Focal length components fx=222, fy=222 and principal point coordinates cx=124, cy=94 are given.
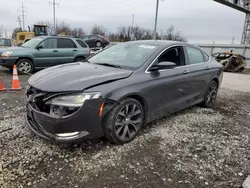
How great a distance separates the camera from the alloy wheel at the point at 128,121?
319 cm

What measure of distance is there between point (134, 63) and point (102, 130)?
1274 millimetres

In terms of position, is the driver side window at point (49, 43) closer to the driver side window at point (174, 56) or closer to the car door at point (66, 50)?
the car door at point (66, 50)

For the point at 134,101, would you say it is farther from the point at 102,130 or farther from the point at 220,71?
the point at 220,71

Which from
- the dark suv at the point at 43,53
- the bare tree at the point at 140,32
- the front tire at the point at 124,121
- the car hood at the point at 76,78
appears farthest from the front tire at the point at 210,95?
the bare tree at the point at 140,32

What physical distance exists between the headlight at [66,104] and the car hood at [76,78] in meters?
0.10

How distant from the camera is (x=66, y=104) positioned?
2.71 metres

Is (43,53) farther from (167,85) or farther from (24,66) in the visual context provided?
(167,85)

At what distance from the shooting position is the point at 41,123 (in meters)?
2.85

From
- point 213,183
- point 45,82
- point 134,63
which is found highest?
point 134,63

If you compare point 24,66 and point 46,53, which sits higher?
point 46,53

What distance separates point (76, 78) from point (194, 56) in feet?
9.44

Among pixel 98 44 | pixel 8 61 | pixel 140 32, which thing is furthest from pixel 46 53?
pixel 140 32

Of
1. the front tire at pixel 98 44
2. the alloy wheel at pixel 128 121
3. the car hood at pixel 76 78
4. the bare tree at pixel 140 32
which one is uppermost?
the bare tree at pixel 140 32

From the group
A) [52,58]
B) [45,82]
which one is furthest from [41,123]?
[52,58]
